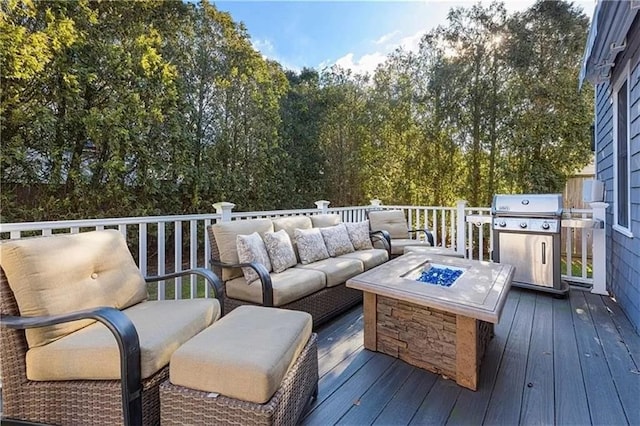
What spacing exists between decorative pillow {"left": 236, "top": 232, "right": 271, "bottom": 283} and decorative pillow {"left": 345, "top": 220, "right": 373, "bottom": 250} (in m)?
1.46

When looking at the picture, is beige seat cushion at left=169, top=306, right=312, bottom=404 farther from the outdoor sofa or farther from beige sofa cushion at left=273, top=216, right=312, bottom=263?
beige sofa cushion at left=273, top=216, right=312, bottom=263

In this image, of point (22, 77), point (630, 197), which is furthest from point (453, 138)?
point (22, 77)

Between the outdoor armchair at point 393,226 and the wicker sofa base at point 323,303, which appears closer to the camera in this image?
the wicker sofa base at point 323,303

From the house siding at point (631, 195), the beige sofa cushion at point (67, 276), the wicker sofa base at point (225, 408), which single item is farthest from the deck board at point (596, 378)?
the beige sofa cushion at point (67, 276)

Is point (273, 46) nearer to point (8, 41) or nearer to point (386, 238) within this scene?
point (8, 41)

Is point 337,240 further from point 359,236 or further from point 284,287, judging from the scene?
point 284,287

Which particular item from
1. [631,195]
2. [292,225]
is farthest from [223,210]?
[631,195]

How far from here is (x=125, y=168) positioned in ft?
15.9

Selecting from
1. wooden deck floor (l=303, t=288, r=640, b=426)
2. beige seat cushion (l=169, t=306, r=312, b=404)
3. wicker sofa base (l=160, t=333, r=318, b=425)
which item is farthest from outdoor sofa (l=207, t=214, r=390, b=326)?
wicker sofa base (l=160, t=333, r=318, b=425)

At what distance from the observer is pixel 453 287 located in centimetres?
231

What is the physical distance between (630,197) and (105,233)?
434 cm

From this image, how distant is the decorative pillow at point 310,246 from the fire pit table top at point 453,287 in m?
0.86

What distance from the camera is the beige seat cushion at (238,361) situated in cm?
138

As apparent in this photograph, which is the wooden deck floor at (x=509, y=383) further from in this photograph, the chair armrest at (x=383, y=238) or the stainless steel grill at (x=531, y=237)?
the chair armrest at (x=383, y=238)
